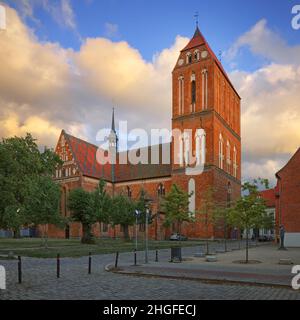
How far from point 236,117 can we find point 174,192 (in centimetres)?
3821

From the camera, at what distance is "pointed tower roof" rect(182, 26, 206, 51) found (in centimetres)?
6400

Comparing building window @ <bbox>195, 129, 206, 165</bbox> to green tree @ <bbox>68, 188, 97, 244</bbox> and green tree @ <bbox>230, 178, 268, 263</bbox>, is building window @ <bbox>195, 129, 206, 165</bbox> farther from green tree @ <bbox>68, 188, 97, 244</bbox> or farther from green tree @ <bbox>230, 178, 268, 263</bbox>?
green tree @ <bbox>230, 178, 268, 263</bbox>

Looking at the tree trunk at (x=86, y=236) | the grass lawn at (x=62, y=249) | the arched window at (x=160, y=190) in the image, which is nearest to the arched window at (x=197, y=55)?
the arched window at (x=160, y=190)

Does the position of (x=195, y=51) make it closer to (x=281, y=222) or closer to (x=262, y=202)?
(x=281, y=222)

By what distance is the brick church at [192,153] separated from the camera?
5978cm

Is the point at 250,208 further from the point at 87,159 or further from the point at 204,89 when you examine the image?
the point at 87,159

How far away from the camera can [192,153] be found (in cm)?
6116

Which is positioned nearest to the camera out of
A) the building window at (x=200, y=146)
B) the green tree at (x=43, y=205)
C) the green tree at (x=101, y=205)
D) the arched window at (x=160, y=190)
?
the green tree at (x=43, y=205)

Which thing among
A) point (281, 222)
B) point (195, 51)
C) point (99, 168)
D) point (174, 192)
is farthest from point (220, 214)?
point (99, 168)

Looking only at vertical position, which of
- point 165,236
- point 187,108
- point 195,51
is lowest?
point 165,236

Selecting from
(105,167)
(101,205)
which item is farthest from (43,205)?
(105,167)

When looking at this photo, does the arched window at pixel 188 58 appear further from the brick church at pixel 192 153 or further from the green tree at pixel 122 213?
the green tree at pixel 122 213

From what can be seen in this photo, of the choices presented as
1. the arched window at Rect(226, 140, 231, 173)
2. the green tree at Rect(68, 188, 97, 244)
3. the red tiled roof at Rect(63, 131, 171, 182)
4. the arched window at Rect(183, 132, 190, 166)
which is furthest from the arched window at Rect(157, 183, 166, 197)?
the green tree at Rect(68, 188, 97, 244)

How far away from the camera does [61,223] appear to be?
33.8 m
